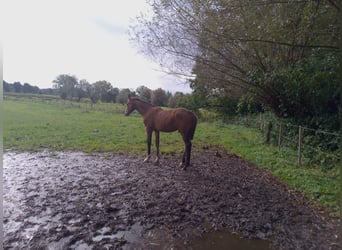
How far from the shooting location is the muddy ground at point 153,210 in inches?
81.6

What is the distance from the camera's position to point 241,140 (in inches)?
293

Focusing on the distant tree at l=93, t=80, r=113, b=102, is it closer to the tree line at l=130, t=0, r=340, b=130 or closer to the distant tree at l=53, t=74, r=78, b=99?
the distant tree at l=53, t=74, r=78, b=99

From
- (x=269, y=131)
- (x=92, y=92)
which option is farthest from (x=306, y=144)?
(x=92, y=92)

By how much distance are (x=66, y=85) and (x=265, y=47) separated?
31958mm

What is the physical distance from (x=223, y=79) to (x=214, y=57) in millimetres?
1045

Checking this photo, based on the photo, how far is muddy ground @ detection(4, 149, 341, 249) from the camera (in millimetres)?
2072

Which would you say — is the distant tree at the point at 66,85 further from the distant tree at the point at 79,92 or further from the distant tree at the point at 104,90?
the distant tree at the point at 104,90

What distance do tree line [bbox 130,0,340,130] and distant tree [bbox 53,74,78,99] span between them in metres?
27.7

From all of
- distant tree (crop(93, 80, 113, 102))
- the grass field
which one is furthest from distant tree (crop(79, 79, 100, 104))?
the grass field

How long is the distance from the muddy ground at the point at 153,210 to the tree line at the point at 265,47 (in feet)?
7.77

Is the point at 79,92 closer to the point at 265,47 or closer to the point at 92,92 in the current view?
the point at 92,92

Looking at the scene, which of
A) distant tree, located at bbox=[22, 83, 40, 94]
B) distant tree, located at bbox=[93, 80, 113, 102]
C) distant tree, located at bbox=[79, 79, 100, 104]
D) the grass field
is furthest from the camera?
distant tree, located at bbox=[79, 79, 100, 104]

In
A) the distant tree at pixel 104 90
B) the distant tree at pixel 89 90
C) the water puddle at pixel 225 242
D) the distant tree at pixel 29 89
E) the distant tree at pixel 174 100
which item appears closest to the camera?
the water puddle at pixel 225 242

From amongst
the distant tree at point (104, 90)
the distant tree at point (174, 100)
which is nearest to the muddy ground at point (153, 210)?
the distant tree at point (174, 100)
